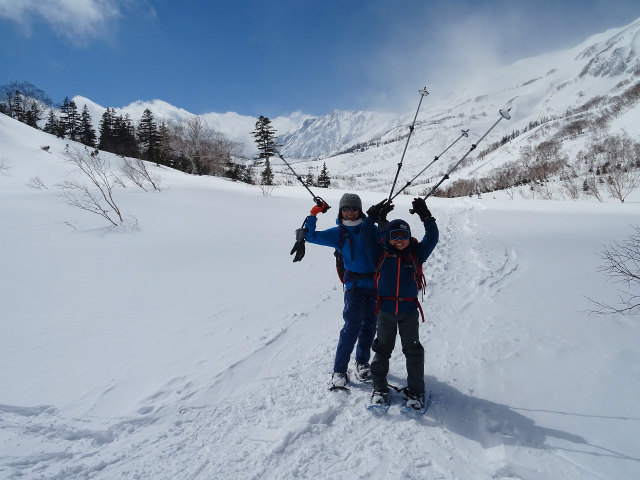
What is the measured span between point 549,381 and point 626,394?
2.06 feet

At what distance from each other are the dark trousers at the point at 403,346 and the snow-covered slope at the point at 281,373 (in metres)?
0.34

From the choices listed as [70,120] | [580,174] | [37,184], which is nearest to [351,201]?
[37,184]

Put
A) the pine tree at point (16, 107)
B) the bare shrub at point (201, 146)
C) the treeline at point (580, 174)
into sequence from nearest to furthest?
the treeline at point (580, 174) < the bare shrub at point (201, 146) < the pine tree at point (16, 107)

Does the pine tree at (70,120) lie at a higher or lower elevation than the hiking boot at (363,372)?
higher

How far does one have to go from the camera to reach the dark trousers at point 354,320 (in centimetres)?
331

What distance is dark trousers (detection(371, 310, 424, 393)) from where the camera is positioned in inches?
115

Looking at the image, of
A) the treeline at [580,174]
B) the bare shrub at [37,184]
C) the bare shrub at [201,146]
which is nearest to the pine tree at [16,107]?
the bare shrub at [201,146]

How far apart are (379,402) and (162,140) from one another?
53.7 meters

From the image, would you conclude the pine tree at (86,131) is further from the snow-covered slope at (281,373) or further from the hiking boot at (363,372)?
the hiking boot at (363,372)

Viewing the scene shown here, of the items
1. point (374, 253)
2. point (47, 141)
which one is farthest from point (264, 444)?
point (47, 141)

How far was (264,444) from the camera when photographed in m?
2.60

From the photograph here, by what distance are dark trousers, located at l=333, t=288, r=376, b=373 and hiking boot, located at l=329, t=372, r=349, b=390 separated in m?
0.05

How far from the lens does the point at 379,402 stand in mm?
3033

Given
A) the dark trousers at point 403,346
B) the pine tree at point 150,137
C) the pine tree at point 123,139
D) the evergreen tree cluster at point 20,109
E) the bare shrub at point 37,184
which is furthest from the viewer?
the evergreen tree cluster at point 20,109
